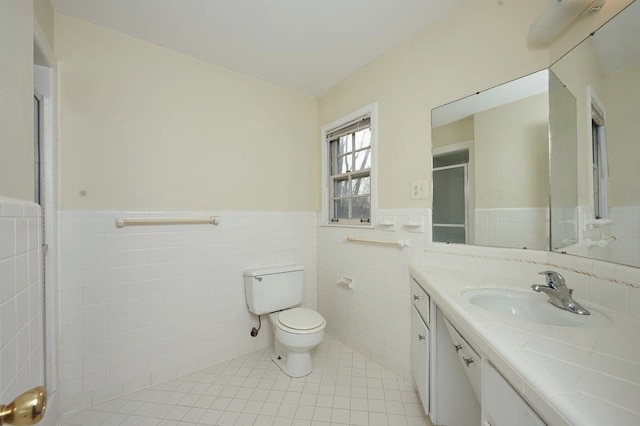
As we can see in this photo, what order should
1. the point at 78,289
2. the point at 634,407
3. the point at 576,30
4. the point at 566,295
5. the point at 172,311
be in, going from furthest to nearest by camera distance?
the point at 172,311
the point at 78,289
the point at 576,30
the point at 566,295
the point at 634,407

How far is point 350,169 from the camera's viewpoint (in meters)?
2.31

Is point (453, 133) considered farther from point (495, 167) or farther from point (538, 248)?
point (538, 248)

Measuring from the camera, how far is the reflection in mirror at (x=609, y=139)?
2.70ft

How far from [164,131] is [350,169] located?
4.93 ft

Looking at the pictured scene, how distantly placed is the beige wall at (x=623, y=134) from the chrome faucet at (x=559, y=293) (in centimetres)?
Answer: 32

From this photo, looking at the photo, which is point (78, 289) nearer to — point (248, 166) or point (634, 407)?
point (248, 166)

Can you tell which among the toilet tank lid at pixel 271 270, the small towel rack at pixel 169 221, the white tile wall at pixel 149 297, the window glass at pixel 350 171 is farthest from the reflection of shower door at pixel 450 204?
the small towel rack at pixel 169 221

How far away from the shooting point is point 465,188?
4.88 feet

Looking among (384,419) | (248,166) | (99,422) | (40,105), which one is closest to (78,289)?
(99,422)

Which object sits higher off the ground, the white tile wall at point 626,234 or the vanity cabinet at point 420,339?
the white tile wall at point 626,234

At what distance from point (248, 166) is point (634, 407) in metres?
2.19

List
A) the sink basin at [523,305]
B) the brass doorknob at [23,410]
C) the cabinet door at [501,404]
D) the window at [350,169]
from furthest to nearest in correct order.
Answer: the window at [350,169] → the sink basin at [523,305] → the cabinet door at [501,404] → the brass doorknob at [23,410]

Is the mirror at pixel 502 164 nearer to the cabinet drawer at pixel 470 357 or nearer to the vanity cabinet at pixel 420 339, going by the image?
the vanity cabinet at pixel 420 339

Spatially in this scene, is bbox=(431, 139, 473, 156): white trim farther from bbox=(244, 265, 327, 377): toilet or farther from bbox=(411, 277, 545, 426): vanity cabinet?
bbox=(244, 265, 327, 377): toilet
